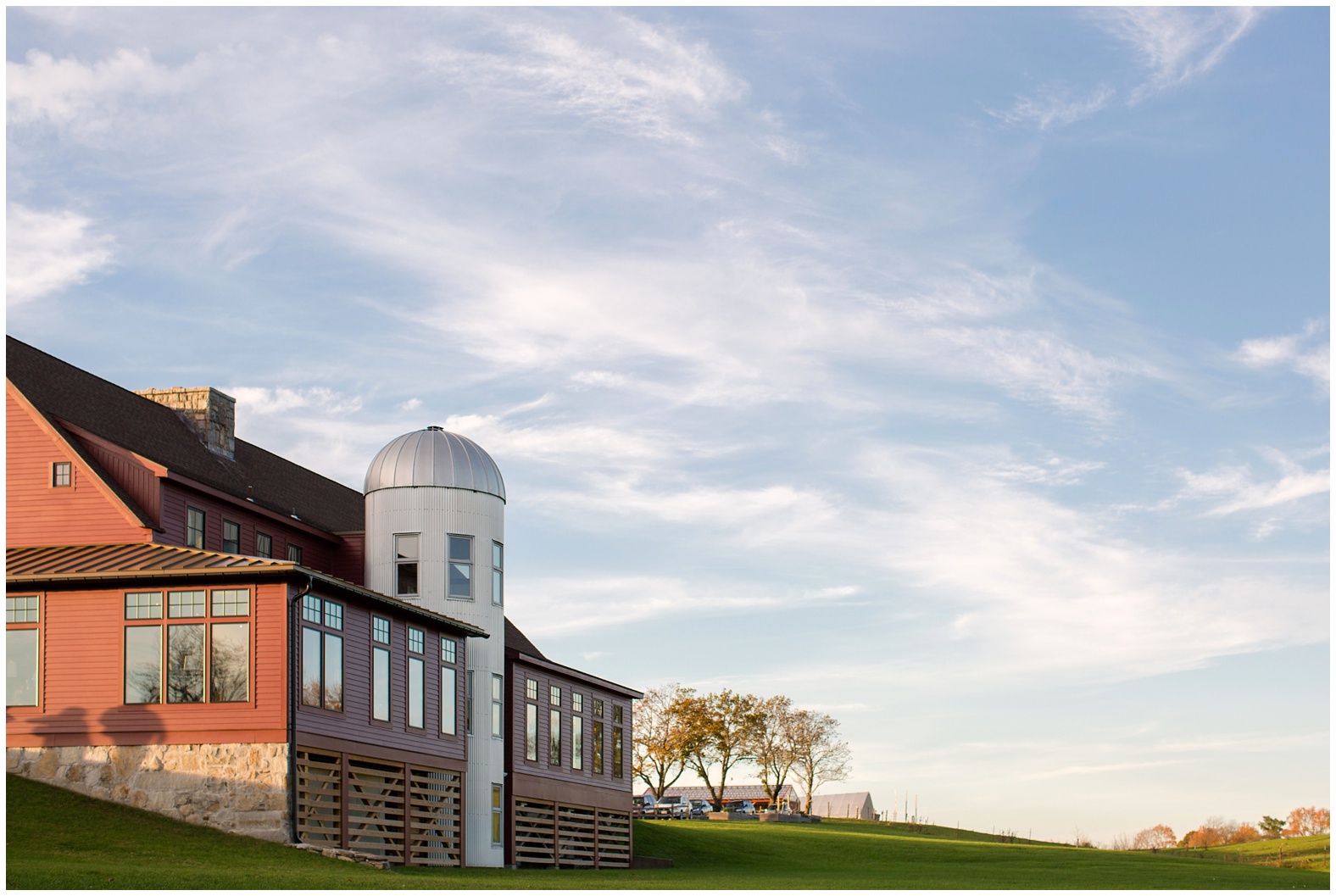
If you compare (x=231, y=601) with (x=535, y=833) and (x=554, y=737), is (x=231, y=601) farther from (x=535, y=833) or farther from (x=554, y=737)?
(x=554, y=737)

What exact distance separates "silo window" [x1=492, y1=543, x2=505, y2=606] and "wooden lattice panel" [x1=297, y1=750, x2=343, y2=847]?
8413 millimetres

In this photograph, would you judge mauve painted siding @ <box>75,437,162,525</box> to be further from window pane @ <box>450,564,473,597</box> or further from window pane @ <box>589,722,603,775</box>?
window pane @ <box>589,722,603,775</box>

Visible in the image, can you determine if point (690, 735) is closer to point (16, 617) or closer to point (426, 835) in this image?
point (426, 835)

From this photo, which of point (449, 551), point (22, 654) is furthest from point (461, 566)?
point (22, 654)

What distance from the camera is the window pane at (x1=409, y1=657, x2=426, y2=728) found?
31359 mm

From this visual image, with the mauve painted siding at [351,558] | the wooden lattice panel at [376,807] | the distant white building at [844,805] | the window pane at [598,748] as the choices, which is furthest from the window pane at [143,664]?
the distant white building at [844,805]

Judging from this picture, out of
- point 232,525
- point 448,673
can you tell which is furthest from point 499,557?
point 232,525

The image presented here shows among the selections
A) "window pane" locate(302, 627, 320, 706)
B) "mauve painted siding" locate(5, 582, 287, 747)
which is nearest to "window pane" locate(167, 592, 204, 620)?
"mauve painted siding" locate(5, 582, 287, 747)

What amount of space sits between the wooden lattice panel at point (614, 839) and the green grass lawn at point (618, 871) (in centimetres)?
178

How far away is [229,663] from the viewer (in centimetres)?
2655

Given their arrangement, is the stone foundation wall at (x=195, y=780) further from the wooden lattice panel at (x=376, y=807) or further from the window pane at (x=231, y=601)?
the wooden lattice panel at (x=376, y=807)

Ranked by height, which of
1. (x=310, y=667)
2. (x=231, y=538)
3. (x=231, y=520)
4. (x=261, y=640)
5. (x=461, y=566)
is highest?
(x=231, y=520)

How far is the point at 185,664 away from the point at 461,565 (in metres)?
9.60

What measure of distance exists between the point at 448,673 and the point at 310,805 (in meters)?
7.02
